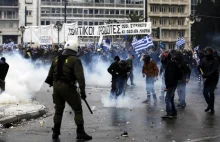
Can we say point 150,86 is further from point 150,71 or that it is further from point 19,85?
point 19,85

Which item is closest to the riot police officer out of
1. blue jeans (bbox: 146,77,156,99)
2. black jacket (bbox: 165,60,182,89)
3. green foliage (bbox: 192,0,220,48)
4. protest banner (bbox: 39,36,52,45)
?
black jacket (bbox: 165,60,182,89)

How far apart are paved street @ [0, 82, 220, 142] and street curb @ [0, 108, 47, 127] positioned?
0.99 feet

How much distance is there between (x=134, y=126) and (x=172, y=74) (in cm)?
213

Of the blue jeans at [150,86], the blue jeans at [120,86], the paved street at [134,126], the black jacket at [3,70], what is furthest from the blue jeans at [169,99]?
the black jacket at [3,70]

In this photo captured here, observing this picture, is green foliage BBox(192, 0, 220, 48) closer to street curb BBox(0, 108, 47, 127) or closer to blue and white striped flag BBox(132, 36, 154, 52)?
blue and white striped flag BBox(132, 36, 154, 52)

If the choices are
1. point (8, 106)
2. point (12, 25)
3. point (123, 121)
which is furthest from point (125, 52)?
point (12, 25)

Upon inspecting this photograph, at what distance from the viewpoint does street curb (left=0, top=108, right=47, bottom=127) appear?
1248 cm

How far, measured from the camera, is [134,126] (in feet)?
39.7

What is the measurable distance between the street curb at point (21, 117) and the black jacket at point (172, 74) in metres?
3.43

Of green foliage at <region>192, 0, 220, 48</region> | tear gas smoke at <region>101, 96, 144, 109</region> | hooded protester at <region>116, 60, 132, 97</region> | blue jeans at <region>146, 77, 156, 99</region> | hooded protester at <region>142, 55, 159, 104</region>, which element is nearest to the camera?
tear gas smoke at <region>101, 96, 144, 109</region>

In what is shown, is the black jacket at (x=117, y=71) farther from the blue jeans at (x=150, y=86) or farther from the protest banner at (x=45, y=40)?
the protest banner at (x=45, y=40)

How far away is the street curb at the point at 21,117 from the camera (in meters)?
12.5

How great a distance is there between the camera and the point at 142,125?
40.2 ft

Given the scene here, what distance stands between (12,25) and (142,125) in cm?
9545
